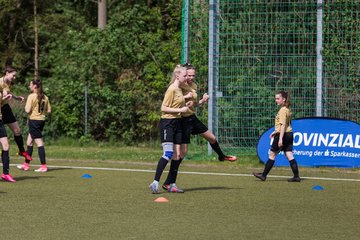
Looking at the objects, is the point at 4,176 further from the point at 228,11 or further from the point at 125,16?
the point at 125,16

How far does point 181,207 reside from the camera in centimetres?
1188

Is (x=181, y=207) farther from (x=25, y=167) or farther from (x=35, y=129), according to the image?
(x=25, y=167)

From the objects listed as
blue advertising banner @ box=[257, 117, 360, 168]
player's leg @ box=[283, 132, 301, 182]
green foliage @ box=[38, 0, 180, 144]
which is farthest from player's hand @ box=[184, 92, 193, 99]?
green foliage @ box=[38, 0, 180, 144]

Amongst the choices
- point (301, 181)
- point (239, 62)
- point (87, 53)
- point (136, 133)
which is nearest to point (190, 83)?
point (301, 181)

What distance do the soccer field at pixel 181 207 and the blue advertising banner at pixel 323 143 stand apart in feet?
4.19

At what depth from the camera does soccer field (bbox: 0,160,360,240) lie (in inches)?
383

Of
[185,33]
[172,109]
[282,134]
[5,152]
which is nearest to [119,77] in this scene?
[185,33]

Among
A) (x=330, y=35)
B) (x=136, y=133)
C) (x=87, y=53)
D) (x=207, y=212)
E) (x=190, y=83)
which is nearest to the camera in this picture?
(x=207, y=212)

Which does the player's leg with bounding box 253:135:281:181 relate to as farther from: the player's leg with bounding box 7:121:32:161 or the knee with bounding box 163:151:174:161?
the player's leg with bounding box 7:121:32:161

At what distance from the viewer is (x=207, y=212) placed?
11375 mm

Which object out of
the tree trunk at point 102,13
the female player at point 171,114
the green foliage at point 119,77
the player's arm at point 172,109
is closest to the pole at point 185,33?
the green foliage at point 119,77

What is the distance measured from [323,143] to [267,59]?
2579 mm

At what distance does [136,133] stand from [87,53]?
4234 mm

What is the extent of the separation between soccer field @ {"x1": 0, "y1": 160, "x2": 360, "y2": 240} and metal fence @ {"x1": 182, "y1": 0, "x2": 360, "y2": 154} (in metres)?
2.92
